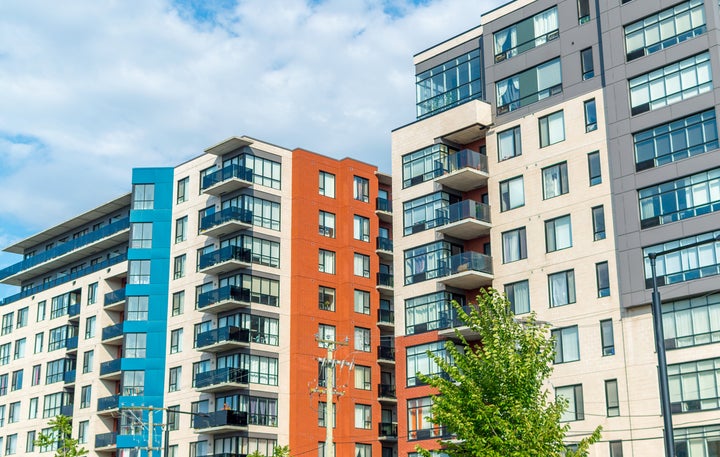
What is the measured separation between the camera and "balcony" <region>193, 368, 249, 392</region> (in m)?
68.7

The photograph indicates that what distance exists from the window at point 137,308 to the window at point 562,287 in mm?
36716

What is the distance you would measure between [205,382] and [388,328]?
48.3 feet

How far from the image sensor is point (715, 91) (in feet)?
157

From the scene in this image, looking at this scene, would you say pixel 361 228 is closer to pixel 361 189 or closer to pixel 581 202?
pixel 361 189

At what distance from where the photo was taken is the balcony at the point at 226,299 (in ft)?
230

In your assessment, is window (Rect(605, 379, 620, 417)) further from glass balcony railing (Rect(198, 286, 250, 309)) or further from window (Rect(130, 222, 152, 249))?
window (Rect(130, 222, 152, 249))

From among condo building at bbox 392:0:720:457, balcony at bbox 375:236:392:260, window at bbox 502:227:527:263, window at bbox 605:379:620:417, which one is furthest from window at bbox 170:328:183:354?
window at bbox 605:379:620:417

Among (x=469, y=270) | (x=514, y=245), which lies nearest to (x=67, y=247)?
(x=469, y=270)

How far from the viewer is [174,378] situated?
7569 cm

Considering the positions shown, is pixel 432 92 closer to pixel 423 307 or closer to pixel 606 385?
pixel 423 307

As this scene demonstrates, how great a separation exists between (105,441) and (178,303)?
12428 millimetres

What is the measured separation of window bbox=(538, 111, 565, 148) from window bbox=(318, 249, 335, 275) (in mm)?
24112

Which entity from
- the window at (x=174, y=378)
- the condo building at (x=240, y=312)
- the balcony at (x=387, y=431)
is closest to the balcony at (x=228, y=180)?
the condo building at (x=240, y=312)

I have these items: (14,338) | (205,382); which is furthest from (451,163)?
(14,338)
